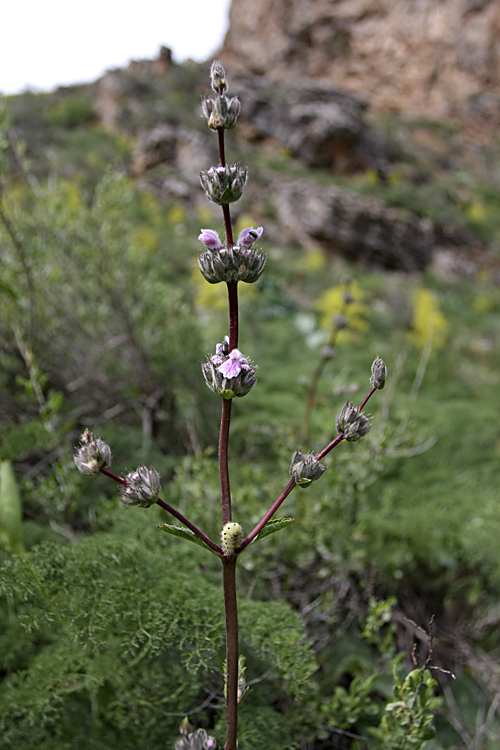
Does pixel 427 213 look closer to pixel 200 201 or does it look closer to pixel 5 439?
pixel 200 201

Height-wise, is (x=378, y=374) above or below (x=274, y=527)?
above

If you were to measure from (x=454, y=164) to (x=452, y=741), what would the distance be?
23.0 meters

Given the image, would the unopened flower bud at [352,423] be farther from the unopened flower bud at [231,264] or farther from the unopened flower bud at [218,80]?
the unopened flower bud at [218,80]

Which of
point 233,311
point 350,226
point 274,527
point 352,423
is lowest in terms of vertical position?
point 274,527

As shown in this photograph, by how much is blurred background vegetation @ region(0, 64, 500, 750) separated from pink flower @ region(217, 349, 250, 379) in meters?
0.51

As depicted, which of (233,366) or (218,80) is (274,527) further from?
(218,80)

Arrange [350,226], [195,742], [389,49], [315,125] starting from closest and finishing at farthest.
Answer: [195,742]
[350,226]
[315,125]
[389,49]

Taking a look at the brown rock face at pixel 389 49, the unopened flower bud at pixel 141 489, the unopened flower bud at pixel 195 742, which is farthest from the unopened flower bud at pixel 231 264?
the brown rock face at pixel 389 49

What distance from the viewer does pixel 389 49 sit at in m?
23.5

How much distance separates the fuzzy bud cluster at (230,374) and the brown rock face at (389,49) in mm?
26780

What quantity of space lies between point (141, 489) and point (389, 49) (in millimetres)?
29122

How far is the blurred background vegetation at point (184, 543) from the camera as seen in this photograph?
0.89m

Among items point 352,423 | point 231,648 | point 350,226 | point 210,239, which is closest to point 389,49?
point 350,226

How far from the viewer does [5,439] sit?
150 cm
